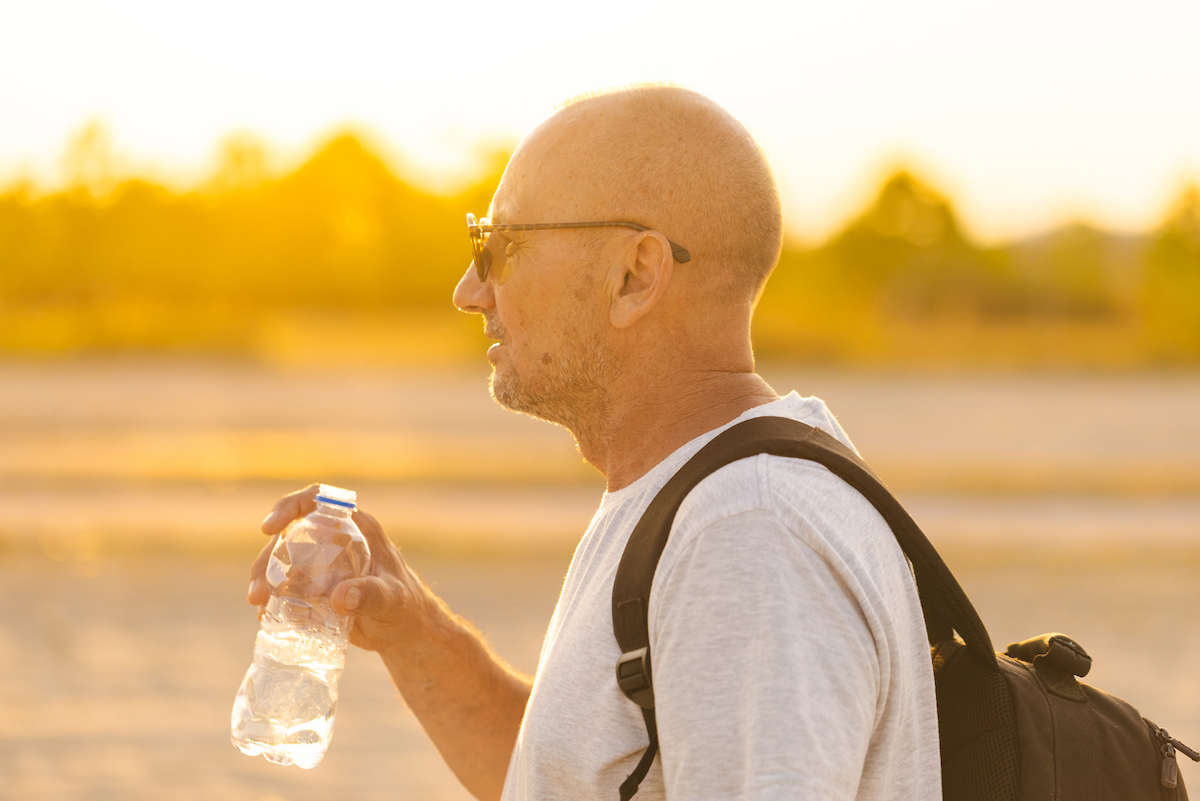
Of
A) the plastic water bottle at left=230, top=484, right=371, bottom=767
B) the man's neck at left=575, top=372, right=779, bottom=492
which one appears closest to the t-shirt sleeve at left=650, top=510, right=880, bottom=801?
the man's neck at left=575, top=372, right=779, bottom=492

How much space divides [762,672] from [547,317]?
2.51ft

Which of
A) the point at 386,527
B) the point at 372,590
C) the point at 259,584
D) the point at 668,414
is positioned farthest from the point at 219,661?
the point at 668,414

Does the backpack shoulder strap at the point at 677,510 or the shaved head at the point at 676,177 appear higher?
the shaved head at the point at 676,177

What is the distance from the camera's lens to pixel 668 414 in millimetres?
1873

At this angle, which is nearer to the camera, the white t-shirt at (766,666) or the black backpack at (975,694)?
the white t-shirt at (766,666)

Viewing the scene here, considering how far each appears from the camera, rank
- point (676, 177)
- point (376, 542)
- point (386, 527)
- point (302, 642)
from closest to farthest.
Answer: point (676, 177) < point (376, 542) < point (302, 642) < point (386, 527)

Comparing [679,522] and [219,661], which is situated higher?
[219,661]

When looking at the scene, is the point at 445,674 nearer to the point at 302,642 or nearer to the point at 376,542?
the point at 376,542

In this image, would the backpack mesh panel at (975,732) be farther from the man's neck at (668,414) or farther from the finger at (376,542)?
the finger at (376,542)

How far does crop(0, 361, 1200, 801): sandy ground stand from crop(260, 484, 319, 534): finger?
12.3 feet

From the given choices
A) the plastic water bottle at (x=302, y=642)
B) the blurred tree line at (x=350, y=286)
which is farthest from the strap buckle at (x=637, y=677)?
the blurred tree line at (x=350, y=286)

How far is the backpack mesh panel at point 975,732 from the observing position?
5.21 feet

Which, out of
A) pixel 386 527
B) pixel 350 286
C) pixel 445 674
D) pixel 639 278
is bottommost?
pixel 445 674

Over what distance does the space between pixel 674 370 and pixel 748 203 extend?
0.27 meters
